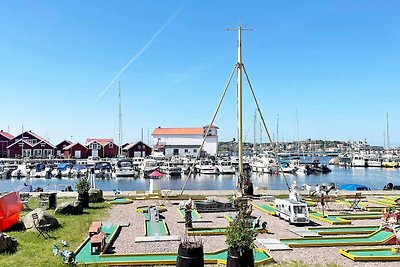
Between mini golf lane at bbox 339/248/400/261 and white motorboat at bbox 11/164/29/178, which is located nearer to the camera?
mini golf lane at bbox 339/248/400/261

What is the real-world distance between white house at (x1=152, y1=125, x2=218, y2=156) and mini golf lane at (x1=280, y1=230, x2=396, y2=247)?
89649 millimetres

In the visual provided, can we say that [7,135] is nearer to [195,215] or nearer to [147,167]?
[147,167]

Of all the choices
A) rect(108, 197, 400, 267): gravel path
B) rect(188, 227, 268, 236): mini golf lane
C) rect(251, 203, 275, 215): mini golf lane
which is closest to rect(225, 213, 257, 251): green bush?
rect(108, 197, 400, 267): gravel path

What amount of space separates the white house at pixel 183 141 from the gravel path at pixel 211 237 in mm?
81127

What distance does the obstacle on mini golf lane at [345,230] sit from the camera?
58.0ft

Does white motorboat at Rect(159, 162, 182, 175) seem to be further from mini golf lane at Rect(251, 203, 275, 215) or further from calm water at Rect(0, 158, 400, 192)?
mini golf lane at Rect(251, 203, 275, 215)

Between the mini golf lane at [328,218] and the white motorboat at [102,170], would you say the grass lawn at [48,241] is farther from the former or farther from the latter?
the white motorboat at [102,170]

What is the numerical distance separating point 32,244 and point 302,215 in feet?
40.5

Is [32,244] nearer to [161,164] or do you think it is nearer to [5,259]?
[5,259]

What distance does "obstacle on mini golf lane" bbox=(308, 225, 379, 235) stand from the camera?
58.0 ft

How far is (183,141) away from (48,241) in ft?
308

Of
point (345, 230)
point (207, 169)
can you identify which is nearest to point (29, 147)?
point (207, 169)

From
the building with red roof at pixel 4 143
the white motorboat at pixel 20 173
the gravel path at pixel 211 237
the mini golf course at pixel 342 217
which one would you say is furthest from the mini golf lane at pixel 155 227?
the building with red roof at pixel 4 143

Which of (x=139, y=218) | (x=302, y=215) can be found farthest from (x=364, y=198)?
(x=139, y=218)
